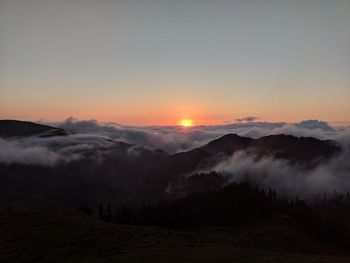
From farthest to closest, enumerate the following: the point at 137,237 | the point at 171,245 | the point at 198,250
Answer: the point at 137,237, the point at 171,245, the point at 198,250

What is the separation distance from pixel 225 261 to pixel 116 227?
41.5 meters

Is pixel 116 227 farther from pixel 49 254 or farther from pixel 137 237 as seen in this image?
pixel 49 254

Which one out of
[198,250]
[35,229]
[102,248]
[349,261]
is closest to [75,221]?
[35,229]

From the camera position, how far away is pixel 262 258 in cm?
6512

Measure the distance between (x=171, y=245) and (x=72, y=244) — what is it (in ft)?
58.2

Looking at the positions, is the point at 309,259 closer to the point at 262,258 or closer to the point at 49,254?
the point at 262,258

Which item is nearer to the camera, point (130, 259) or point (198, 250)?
point (130, 259)

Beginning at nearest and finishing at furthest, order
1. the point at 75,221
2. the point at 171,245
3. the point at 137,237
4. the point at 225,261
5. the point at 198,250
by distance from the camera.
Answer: the point at 225,261
the point at 198,250
the point at 171,245
the point at 137,237
the point at 75,221

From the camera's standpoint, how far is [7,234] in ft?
341

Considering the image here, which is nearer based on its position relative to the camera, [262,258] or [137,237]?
[262,258]

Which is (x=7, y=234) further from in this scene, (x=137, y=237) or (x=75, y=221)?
(x=137, y=237)

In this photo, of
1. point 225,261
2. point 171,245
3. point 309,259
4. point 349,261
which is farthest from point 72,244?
point 349,261

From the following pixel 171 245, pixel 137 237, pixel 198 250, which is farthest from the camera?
pixel 137 237

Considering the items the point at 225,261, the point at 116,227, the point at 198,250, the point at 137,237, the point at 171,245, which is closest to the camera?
the point at 225,261
